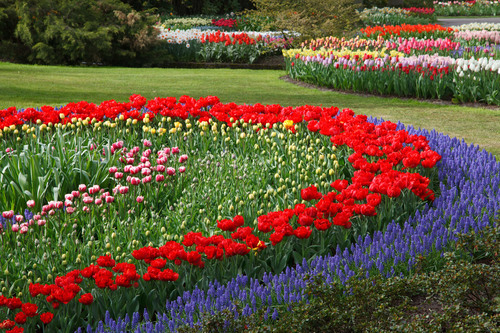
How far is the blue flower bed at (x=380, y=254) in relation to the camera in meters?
2.74

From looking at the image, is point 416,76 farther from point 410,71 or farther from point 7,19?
point 7,19

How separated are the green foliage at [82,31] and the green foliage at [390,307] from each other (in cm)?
1337

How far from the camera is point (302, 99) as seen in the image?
10.2 m

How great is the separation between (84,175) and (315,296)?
2368 millimetres

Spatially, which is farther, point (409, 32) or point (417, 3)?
point (417, 3)

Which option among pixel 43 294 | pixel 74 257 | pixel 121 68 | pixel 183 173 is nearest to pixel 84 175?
pixel 183 173

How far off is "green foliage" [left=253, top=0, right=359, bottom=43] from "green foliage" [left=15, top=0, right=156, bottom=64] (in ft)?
12.2

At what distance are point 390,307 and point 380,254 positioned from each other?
50 cm

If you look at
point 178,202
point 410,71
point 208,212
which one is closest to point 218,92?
point 410,71

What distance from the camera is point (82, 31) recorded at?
15.2 metres

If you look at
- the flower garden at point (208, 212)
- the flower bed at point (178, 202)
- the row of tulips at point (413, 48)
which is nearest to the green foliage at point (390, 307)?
the flower garden at point (208, 212)

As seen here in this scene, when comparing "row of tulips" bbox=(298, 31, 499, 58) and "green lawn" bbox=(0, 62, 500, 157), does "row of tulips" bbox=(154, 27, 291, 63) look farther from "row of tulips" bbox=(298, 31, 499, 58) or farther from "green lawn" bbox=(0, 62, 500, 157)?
"row of tulips" bbox=(298, 31, 499, 58)

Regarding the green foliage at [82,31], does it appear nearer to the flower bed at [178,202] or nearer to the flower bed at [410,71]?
the flower bed at [410,71]

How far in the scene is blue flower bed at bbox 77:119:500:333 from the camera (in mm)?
2738
